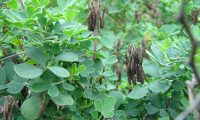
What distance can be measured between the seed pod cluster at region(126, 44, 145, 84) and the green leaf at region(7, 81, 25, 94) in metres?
0.35

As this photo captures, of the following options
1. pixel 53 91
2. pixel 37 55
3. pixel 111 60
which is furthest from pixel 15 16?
pixel 111 60

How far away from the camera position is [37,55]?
3.30 feet

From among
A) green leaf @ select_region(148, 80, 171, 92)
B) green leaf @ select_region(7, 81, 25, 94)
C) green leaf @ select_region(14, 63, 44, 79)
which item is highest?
green leaf @ select_region(14, 63, 44, 79)

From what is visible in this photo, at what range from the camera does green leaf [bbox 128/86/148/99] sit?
1137mm

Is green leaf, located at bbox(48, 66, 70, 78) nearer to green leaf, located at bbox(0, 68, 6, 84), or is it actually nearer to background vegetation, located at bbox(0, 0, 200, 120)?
background vegetation, located at bbox(0, 0, 200, 120)

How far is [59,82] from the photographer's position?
1.02 m

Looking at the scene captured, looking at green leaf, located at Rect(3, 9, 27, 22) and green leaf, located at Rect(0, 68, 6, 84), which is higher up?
green leaf, located at Rect(3, 9, 27, 22)

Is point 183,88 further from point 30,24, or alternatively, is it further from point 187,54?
point 30,24

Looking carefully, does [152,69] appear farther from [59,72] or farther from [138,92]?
[59,72]

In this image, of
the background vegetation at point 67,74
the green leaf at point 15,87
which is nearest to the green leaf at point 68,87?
the background vegetation at point 67,74

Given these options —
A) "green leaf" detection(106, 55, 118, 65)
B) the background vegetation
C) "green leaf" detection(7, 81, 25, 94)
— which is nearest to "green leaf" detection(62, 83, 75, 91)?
the background vegetation

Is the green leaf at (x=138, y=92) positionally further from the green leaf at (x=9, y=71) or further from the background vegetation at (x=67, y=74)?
the green leaf at (x=9, y=71)

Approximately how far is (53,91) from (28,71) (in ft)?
0.27

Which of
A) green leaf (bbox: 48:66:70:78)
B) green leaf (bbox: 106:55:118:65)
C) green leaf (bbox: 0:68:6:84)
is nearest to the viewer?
green leaf (bbox: 48:66:70:78)
